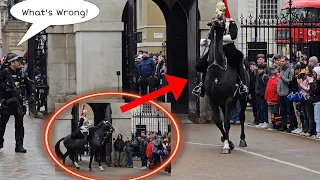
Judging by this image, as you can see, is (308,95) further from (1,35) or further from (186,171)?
(1,35)

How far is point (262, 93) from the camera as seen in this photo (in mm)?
21672

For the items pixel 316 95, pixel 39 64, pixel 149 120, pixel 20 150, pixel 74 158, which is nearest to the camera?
pixel 149 120

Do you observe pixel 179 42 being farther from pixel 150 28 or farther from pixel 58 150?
pixel 150 28

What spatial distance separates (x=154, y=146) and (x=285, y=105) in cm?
1446

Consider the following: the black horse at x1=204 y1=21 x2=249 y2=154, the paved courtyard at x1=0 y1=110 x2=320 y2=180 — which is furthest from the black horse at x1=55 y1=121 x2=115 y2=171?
the black horse at x1=204 y1=21 x2=249 y2=154

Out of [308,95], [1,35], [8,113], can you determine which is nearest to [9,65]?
[8,113]

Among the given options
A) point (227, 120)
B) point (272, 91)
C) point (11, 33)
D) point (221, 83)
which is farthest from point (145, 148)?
point (11, 33)

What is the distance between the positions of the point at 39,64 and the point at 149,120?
857 inches

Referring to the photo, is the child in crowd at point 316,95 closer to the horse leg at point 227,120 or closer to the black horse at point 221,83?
the black horse at point 221,83

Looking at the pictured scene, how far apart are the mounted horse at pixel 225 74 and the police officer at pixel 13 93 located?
343cm

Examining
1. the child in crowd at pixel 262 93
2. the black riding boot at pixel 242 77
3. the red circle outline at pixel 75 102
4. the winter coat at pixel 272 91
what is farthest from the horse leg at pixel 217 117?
the red circle outline at pixel 75 102

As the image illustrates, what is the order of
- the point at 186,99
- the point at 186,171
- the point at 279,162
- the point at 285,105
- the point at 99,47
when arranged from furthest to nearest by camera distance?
the point at 186,99 < the point at 99,47 < the point at 285,105 < the point at 279,162 < the point at 186,171

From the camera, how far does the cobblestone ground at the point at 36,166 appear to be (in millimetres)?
6055

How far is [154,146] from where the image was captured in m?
6.14
